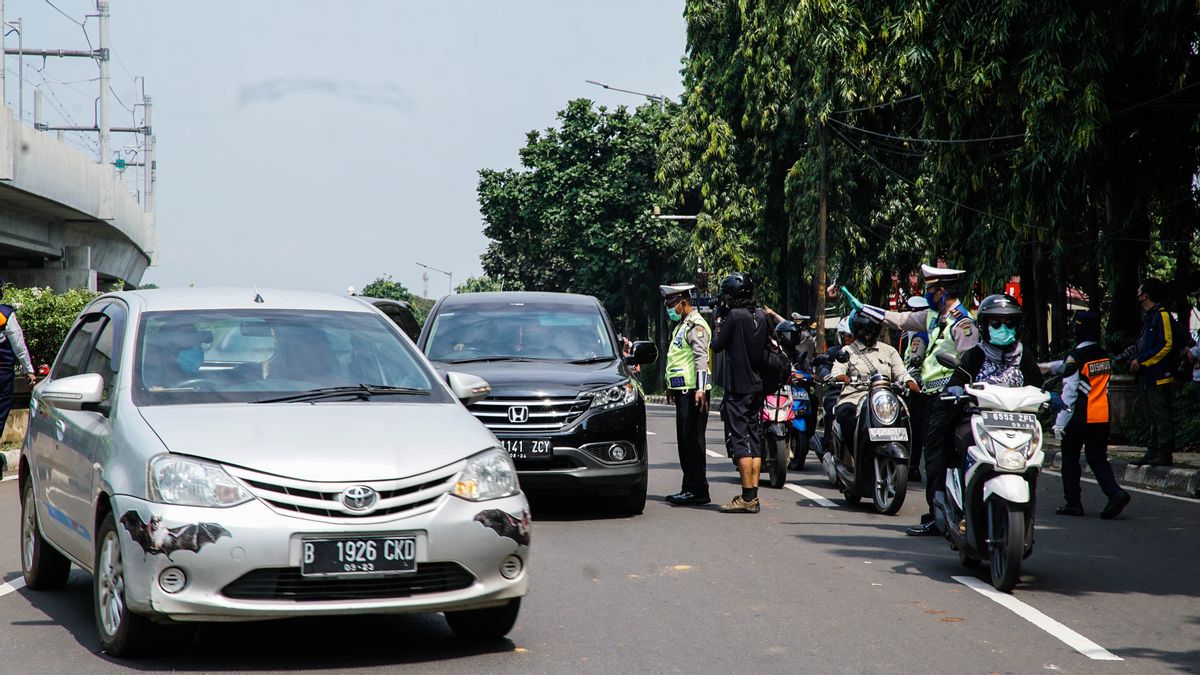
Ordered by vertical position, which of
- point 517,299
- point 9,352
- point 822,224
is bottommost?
point 9,352

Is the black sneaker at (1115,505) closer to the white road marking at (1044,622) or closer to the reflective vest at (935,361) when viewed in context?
the reflective vest at (935,361)

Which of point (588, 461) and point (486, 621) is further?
point (588, 461)

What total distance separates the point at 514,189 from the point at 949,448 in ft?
163

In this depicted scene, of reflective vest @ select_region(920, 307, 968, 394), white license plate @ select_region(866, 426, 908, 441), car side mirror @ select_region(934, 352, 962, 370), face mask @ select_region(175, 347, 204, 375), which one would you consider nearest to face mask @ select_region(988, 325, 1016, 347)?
car side mirror @ select_region(934, 352, 962, 370)

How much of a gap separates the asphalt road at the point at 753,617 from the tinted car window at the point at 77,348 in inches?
46.8

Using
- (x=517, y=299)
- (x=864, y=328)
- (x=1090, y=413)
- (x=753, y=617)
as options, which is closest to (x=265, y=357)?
(x=753, y=617)

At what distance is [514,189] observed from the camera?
58281 mm

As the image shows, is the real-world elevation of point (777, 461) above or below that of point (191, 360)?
below

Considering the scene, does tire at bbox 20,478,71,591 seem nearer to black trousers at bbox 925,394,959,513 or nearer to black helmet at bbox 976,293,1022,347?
black helmet at bbox 976,293,1022,347

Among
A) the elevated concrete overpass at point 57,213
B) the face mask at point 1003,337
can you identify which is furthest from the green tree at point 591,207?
the face mask at point 1003,337

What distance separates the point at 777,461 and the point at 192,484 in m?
8.60

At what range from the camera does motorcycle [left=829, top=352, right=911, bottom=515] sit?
446 inches

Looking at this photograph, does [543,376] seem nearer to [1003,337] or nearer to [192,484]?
[1003,337]

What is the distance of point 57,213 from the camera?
4019 cm
